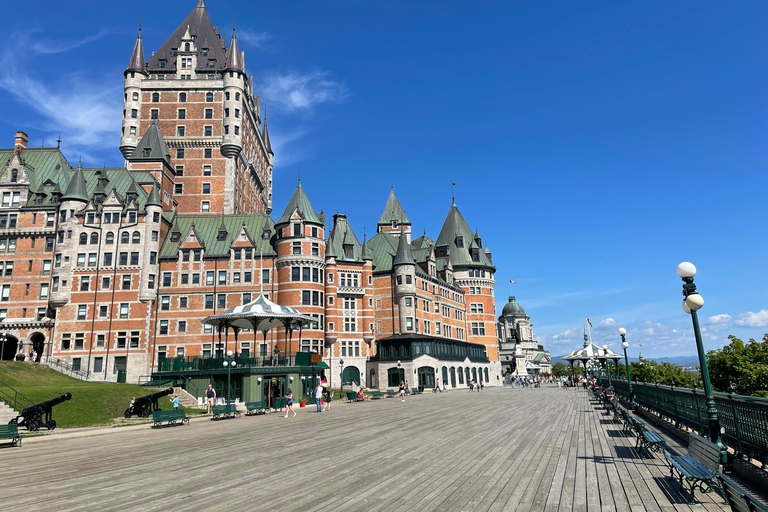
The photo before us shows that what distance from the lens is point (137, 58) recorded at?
7888 centimetres

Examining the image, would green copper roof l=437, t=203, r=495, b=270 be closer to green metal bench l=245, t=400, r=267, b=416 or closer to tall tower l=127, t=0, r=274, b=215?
tall tower l=127, t=0, r=274, b=215

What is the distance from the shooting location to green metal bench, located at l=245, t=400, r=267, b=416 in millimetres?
32438

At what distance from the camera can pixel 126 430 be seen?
25.2m

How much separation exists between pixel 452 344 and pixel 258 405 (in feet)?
159

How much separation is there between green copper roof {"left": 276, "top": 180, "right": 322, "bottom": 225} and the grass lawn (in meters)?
28.5

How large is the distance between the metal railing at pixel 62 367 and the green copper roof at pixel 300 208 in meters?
27.8

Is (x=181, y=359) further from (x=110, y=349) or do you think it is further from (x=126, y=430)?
(x=126, y=430)

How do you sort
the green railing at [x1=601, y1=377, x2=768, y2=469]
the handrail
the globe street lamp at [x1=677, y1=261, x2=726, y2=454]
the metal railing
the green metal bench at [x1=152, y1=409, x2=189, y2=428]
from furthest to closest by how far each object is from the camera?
the metal railing
the handrail
the green metal bench at [x1=152, y1=409, x2=189, y2=428]
the globe street lamp at [x1=677, y1=261, x2=726, y2=454]
the green railing at [x1=601, y1=377, x2=768, y2=469]

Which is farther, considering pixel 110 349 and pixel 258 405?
pixel 110 349

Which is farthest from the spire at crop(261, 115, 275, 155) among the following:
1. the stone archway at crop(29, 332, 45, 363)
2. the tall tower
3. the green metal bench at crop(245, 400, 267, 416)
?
the green metal bench at crop(245, 400, 267, 416)

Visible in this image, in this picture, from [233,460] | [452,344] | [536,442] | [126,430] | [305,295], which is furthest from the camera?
[452,344]

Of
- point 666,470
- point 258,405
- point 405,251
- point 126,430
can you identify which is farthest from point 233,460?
point 405,251

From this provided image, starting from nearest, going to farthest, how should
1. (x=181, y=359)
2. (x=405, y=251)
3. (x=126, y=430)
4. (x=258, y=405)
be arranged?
(x=126, y=430)
(x=258, y=405)
(x=181, y=359)
(x=405, y=251)

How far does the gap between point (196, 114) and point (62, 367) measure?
4240cm
